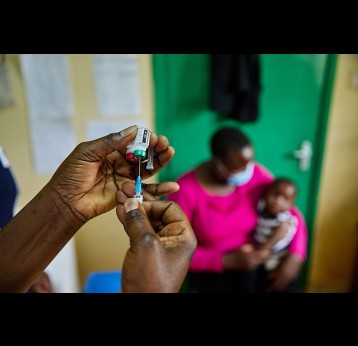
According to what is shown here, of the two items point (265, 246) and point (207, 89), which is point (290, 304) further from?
point (207, 89)

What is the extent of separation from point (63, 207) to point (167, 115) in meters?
1.14

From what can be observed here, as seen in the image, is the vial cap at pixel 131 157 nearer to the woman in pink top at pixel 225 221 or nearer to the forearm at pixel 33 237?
the forearm at pixel 33 237

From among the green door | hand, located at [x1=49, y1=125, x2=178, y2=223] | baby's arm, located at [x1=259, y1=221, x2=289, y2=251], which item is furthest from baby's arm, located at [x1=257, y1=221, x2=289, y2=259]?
hand, located at [x1=49, y1=125, x2=178, y2=223]

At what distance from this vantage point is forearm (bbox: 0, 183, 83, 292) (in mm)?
735

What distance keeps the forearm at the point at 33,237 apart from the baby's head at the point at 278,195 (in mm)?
1067

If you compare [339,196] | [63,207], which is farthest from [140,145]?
[339,196]

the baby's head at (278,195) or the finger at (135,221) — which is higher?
the finger at (135,221)

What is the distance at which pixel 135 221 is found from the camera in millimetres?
613

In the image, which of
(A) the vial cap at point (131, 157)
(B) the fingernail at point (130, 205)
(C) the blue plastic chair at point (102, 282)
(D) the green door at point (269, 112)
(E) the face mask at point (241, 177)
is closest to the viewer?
(B) the fingernail at point (130, 205)

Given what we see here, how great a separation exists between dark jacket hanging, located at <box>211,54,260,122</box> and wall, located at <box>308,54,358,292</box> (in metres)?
0.52

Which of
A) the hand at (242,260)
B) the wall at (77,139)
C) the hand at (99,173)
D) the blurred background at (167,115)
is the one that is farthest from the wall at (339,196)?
the hand at (99,173)

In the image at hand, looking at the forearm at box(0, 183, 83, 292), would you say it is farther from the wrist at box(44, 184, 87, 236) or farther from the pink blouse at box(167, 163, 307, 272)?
the pink blouse at box(167, 163, 307, 272)

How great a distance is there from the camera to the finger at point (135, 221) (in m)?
0.57
